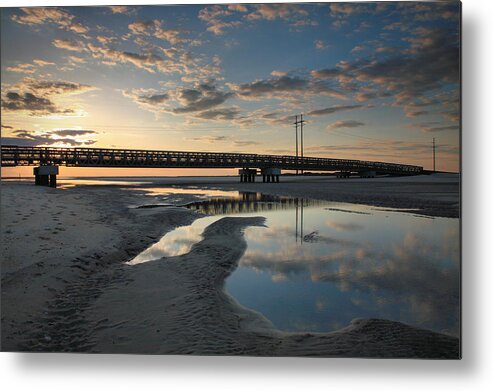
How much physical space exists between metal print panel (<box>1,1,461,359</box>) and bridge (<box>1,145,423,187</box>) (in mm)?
2664

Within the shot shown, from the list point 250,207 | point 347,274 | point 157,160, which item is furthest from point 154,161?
point 347,274

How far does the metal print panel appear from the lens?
3.91m

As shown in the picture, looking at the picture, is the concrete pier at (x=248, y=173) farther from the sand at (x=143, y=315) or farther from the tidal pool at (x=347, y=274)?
the sand at (x=143, y=315)

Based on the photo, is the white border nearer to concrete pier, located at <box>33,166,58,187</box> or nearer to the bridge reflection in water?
the bridge reflection in water

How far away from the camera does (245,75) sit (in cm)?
648

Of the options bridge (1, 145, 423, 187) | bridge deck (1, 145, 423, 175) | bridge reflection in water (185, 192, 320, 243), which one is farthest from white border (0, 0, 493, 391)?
bridge reflection in water (185, 192, 320, 243)

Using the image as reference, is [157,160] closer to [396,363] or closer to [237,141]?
[237,141]

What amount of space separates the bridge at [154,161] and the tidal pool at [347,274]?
334 centimetres

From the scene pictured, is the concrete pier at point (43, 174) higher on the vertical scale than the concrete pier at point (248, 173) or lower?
lower

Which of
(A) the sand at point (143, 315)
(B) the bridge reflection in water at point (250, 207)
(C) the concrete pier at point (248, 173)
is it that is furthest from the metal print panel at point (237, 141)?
(C) the concrete pier at point (248, 173)

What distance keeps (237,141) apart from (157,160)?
78.1 ft

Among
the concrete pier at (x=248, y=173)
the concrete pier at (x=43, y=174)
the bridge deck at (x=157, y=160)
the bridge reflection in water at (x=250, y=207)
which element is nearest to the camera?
the bridge reflection in water at (x=250, y=207)

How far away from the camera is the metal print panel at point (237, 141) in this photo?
3.91 metres

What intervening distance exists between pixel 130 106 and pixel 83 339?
460 centimetres
